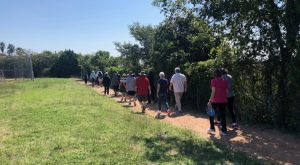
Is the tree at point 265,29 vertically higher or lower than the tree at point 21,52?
lower

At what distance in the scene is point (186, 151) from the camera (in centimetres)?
1001

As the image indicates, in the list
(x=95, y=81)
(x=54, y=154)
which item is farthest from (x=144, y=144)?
(x=95, y=81)

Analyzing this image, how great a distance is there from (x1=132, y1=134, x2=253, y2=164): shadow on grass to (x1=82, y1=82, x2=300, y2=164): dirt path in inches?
23.2

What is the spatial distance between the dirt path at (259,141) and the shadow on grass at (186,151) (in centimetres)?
59

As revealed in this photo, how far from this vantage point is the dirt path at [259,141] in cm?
991

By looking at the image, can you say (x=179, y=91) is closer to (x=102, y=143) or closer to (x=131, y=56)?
(x=102, y=143)

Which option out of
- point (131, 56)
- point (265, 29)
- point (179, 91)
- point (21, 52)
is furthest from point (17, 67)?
point (265, 29)

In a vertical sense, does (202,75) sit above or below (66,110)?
above

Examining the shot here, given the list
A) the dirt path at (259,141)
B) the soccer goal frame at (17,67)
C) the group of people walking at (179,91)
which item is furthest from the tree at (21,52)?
the dirt path at (259,141)

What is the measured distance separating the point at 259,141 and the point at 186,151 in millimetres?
2686

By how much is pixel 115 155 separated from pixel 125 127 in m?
4.21

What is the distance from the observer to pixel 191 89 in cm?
2014

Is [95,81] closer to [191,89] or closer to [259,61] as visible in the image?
[191,89]

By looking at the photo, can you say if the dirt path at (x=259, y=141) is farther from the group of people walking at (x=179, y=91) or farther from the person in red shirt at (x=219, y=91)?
the person in red shirt at (x=219, y=91)
